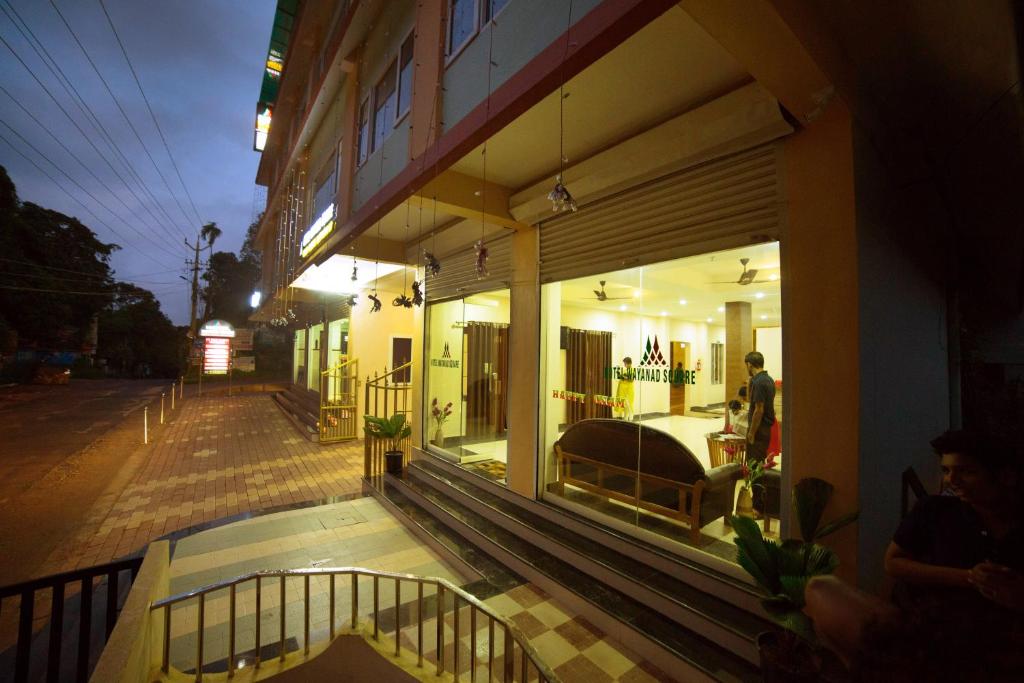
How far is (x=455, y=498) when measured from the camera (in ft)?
18.3

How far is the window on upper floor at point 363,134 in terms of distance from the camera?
7.74 meters

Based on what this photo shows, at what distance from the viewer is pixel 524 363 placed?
17.1 ft

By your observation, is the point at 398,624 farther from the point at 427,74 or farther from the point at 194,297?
the point at 194,297

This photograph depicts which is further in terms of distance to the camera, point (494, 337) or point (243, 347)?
point (243, 347)

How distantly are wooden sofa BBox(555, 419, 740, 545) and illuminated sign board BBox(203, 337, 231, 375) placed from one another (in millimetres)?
18320

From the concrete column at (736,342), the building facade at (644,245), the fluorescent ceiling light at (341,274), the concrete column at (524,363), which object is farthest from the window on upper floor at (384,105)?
the concrete column at (736,342)

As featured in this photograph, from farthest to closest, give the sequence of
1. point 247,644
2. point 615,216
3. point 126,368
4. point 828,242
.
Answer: point 126,368, point 615,216, point 247,644, point 828,242

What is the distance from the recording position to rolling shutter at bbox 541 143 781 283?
10.5 ft

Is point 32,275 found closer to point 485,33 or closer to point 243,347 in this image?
point 243,347

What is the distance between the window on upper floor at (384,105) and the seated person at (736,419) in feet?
A: 21.8

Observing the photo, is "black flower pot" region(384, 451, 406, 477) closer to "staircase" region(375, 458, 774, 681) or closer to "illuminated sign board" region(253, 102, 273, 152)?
"staircase" region(375, 458, 774, 681)

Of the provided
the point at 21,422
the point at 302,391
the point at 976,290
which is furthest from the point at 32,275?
the point at 976,290

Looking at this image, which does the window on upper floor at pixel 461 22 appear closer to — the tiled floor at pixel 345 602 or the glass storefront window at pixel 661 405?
the glass storefront window at pixel 661 405

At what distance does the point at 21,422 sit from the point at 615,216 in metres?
17.4
